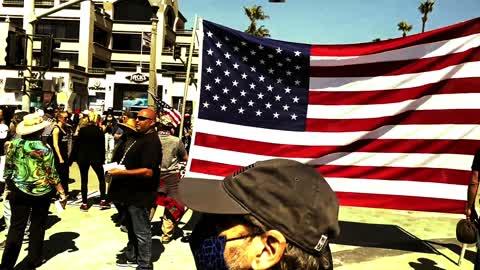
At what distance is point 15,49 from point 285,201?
12.8 metres

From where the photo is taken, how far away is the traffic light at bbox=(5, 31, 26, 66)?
11.8m

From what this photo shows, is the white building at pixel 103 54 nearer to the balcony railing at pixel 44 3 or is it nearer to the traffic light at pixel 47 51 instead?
the balcony railing at pixel 44 3

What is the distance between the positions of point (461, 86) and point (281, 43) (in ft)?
7.42

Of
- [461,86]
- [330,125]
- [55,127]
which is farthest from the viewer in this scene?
[55,127]

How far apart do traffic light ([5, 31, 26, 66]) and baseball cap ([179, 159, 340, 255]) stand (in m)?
12.4

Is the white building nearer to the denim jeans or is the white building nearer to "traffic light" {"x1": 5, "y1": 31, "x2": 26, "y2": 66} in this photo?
"traffic light" {"x1": 5, "y1": 31, "x2": 26, "y2": 66}

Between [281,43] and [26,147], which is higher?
[281,43]

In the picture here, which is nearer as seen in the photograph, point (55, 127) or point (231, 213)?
point (231, 213)

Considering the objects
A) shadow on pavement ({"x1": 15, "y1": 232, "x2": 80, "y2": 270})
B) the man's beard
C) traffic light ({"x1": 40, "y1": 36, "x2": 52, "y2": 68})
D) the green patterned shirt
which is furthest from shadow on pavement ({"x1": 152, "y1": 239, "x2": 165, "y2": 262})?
traffic light ({"x1": 40, "y1": 36, "x2": 52, "y2": 68})

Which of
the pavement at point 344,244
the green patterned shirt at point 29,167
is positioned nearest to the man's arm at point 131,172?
the green patterned shirt at point 29,167

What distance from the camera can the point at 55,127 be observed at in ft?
25.4

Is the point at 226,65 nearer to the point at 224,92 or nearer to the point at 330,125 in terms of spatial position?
the point at 224,92

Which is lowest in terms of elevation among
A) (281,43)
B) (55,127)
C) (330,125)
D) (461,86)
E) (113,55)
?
(55,127)

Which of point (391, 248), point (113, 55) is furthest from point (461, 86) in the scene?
point (113, 55)
